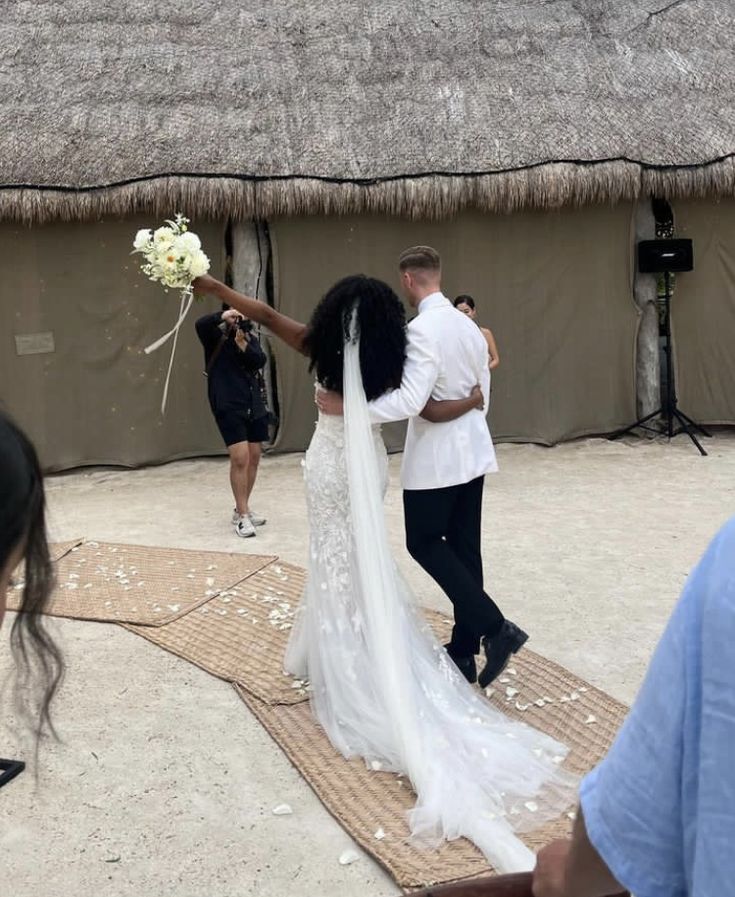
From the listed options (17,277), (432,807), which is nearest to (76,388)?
(17,277)

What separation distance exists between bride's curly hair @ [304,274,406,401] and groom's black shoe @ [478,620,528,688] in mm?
1087

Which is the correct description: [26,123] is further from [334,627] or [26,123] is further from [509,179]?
[334,627]

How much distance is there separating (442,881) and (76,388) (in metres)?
7.02

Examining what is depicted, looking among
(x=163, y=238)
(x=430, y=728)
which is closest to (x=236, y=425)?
(x=163, y=238)

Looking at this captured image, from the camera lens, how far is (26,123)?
28.0ft

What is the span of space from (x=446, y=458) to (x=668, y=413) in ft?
20.7

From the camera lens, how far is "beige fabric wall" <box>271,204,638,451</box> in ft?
30.2

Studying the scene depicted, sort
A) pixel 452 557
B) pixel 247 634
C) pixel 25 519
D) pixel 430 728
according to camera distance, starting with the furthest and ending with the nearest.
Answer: pixel 247 634
pixel 452 557
pixel 430 728
pixel 25 519

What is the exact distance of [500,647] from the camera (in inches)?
155

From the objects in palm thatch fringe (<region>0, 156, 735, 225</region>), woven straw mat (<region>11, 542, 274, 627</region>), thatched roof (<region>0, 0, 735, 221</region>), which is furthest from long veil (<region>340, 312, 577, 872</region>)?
thatched roof (<region>0, 0, 735, 221</region>)

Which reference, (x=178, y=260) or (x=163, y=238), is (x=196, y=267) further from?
(x=163, y=238)

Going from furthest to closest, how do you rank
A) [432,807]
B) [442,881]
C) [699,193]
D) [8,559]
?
1. [699,193]
2. [432,807]
3. [442,881]
4. [8,559]

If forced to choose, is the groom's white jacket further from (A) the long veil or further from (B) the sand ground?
(B) the sand ground

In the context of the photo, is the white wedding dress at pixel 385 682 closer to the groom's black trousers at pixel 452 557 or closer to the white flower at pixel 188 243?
the groom's black trousers at pixel 452 557
